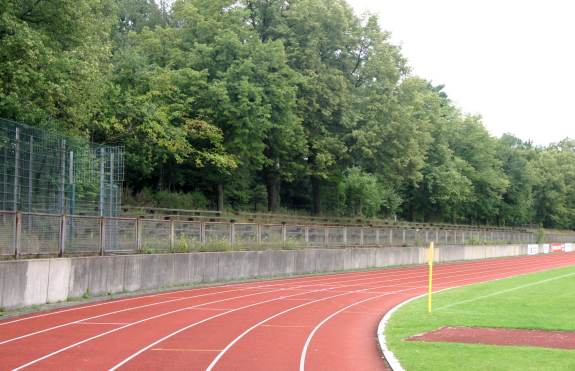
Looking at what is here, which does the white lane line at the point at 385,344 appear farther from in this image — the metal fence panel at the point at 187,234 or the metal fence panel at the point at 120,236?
the metal fence panel at the point at 187,234

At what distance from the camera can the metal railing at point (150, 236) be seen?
59.7 ft

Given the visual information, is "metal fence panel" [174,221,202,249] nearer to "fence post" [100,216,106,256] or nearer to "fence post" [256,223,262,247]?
"fence post" [256,223,262,247]

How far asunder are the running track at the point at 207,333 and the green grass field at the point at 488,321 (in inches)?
30.1

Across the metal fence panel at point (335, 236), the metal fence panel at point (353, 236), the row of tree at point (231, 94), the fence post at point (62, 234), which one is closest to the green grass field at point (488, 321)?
the fence post at point (62, 234)

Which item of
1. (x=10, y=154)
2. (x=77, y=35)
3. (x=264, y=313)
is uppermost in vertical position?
(x=77, y=35)

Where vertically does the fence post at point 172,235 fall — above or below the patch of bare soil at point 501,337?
above

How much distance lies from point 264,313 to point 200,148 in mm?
25713

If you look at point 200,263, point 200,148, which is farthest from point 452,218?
point 200,263

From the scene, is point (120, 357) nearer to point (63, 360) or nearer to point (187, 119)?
point (63, 360)

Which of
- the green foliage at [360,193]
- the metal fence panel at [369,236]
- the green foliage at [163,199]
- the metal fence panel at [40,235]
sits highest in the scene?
the green foliage at [360,193]

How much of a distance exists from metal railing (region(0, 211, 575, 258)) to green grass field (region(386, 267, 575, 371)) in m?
9.59

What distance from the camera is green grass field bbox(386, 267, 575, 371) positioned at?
11.2 metres

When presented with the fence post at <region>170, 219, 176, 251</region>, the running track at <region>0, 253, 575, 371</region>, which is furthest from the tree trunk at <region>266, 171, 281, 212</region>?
the running track at <region>0, 253, 575, 371</region>

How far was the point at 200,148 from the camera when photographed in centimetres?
4366
